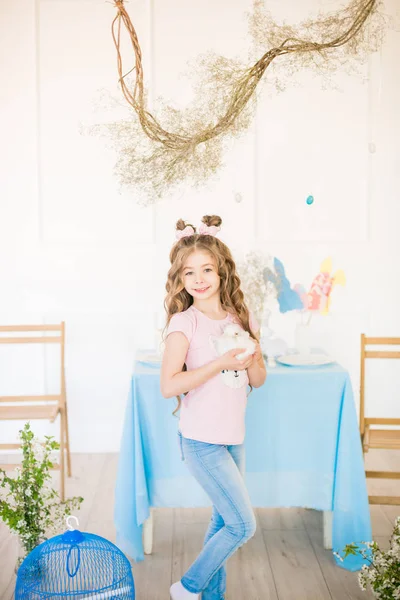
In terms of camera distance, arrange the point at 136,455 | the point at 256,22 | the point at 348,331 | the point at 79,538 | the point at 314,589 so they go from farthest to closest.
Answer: the point at 348,331, the point at 256,22, the point at 136,455, the point at 314,589, the point at 79,538

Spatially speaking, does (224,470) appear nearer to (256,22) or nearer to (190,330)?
(190,330)

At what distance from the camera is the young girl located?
1.83 m

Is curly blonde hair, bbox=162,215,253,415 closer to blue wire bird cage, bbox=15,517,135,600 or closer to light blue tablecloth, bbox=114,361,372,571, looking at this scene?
light blue tablecloth, bbox=114,361,372,571

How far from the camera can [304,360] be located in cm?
255

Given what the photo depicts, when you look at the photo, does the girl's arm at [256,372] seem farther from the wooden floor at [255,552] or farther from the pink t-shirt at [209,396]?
the wooden floor at [255,552]

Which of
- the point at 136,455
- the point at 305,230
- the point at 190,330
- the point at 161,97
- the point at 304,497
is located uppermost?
the point at 161,97

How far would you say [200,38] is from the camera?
3260mm

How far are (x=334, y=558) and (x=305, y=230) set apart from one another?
1.71 m

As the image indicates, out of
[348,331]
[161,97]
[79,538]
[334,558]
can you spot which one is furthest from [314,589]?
[161,97]

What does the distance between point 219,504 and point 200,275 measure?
27.1 inches

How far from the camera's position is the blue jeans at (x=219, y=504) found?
1.83 m

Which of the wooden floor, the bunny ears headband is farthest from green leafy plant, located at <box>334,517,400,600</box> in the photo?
the bunny ears headband

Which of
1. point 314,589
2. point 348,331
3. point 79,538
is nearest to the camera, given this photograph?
point 79,538

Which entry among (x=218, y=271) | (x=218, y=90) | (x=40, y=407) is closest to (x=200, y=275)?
(x=218, y=271)
